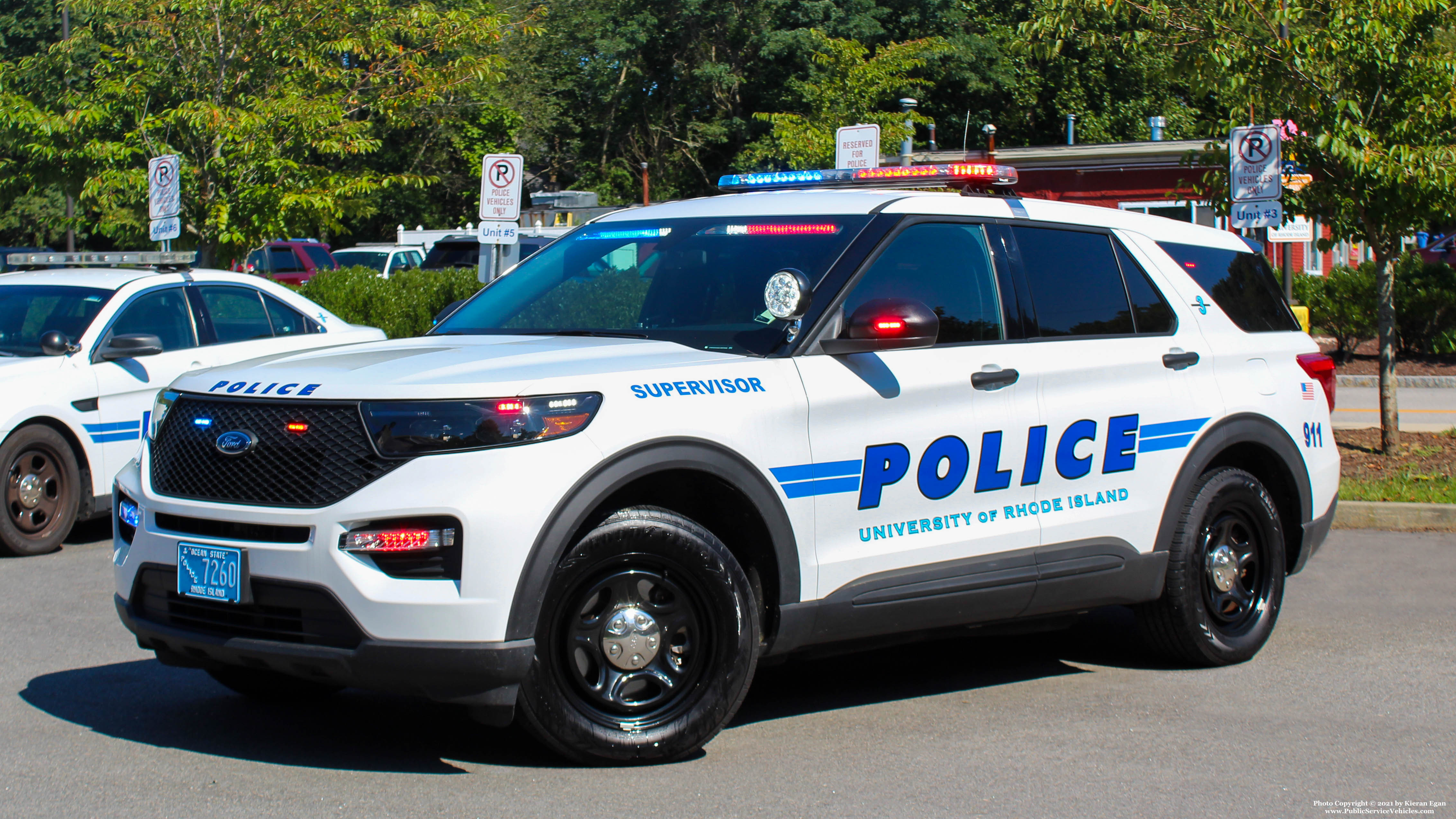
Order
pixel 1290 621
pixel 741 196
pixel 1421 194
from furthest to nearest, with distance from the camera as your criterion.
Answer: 1. pixel 1421 194
2. pixel 1290 621
3. pixel 741 196

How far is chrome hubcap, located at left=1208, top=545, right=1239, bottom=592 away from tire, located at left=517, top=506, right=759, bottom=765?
2.34 meters

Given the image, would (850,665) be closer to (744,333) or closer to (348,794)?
(744,333)

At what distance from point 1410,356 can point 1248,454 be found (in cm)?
1558

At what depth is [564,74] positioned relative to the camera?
47531mm

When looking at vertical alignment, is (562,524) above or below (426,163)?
below

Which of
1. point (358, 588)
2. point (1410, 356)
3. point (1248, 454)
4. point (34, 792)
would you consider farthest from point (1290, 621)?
point (1410, 356)

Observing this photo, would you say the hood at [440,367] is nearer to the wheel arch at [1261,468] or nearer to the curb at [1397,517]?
the wheel arch at [1261,468]

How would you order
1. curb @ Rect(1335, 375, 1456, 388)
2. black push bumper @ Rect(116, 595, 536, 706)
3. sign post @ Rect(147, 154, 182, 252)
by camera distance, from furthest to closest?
curb @ Rect(1335, 375, 1456, 388)
sign post @ Rect(147, 154, 182, 252)
black push bumper @ Rect(116, 595, 536, 706)

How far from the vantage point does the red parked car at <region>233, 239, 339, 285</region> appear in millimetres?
29469

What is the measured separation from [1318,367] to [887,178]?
84.0 inches

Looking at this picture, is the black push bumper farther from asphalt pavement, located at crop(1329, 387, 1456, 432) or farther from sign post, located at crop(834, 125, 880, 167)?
asphalt pavement, located at crop(1329, 387, 1456, 432)

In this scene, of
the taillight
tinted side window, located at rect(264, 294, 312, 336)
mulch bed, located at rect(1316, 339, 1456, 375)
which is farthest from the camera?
mulch bed, located at rect(1316, 339, 1456, 375)

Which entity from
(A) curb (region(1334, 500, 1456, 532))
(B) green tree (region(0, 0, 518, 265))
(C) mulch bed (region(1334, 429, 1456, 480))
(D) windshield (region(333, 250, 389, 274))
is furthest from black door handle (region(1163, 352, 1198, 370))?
(D) windshield (region(333, 250, 389, 274))

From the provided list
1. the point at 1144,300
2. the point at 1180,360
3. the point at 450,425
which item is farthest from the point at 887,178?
the point at 450,425
